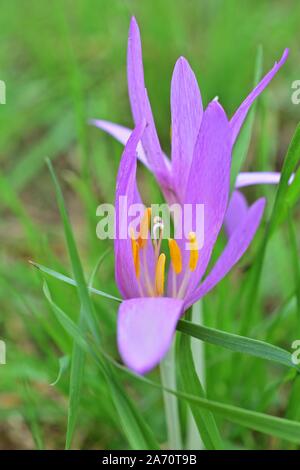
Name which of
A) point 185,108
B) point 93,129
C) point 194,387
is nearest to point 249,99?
point 185,108

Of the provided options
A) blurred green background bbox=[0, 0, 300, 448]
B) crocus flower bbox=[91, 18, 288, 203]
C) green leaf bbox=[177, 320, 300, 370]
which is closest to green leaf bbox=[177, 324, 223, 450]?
green leaf bbox=[177, 320, 300, 370]

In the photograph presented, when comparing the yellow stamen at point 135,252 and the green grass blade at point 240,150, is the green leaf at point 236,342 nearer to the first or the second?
the yellow stamen at point 135,252

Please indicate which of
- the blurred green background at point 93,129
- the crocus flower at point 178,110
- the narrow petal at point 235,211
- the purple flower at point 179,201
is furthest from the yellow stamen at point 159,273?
the blurred green background at point 93,129

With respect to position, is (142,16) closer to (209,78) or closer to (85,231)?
(209,78)

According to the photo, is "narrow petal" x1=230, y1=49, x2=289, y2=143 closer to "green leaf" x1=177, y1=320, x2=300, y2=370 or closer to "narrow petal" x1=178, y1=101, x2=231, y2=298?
"narrow petal" x1=178, y1=101, x2=231, y2=298

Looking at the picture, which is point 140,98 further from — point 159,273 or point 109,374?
point 109,374
